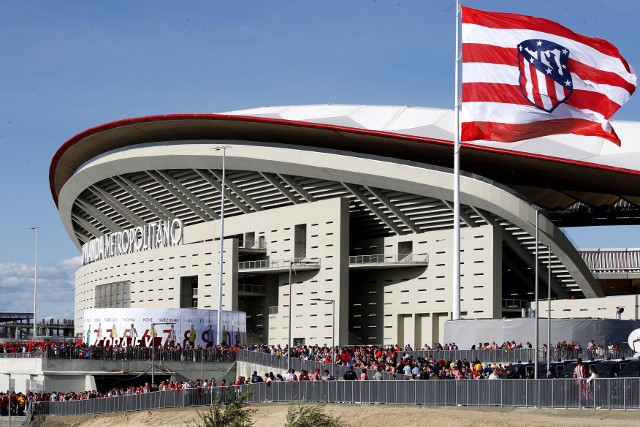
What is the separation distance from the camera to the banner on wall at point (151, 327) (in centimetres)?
5362

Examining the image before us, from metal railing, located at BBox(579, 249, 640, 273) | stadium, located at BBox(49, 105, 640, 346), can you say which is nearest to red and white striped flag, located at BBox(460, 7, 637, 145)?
stadium, located at BBox(49, 105, 640, 346)

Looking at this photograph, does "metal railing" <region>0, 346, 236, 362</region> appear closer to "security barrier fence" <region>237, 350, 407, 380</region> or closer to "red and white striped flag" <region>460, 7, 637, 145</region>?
"security barrier fence" <region>237, 350, 407, 380</region>

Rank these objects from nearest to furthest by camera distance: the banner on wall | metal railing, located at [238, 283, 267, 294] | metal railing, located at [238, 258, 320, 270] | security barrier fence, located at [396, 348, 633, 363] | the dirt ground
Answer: the dirt ground
security barrier fence, located at [396, 348, 633, 363]
the banner on wall
metal railing, located at [238, 258, 320, 270]
metal railing, located at [238, 283, 267, 294]

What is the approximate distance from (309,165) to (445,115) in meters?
8.51

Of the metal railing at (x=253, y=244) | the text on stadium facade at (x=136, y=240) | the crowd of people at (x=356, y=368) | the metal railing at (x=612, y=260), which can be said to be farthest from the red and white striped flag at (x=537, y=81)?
the text on stadium facade at (x=136, y=240)

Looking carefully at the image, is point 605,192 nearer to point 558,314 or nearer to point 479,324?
point 558,314

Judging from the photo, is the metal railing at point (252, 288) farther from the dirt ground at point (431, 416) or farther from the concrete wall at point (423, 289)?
the dirt ground at point (431, 416)

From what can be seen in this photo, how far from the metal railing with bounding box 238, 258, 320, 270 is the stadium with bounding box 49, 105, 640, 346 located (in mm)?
140

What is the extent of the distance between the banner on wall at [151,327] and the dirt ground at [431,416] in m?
13.5

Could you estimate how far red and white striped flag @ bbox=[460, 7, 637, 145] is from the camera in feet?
120

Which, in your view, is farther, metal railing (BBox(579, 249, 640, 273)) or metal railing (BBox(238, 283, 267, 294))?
metal railing (BBox(238, 283, 267, 294))

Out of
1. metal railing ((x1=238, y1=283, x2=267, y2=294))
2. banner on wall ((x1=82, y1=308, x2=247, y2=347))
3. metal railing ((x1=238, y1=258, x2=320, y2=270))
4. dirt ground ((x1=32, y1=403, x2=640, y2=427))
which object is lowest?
dirt ground ((x1=32, y1=403, x2=640, y2=427))

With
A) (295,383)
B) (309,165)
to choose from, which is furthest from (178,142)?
(295,383)

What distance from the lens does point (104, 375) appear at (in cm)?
5084
